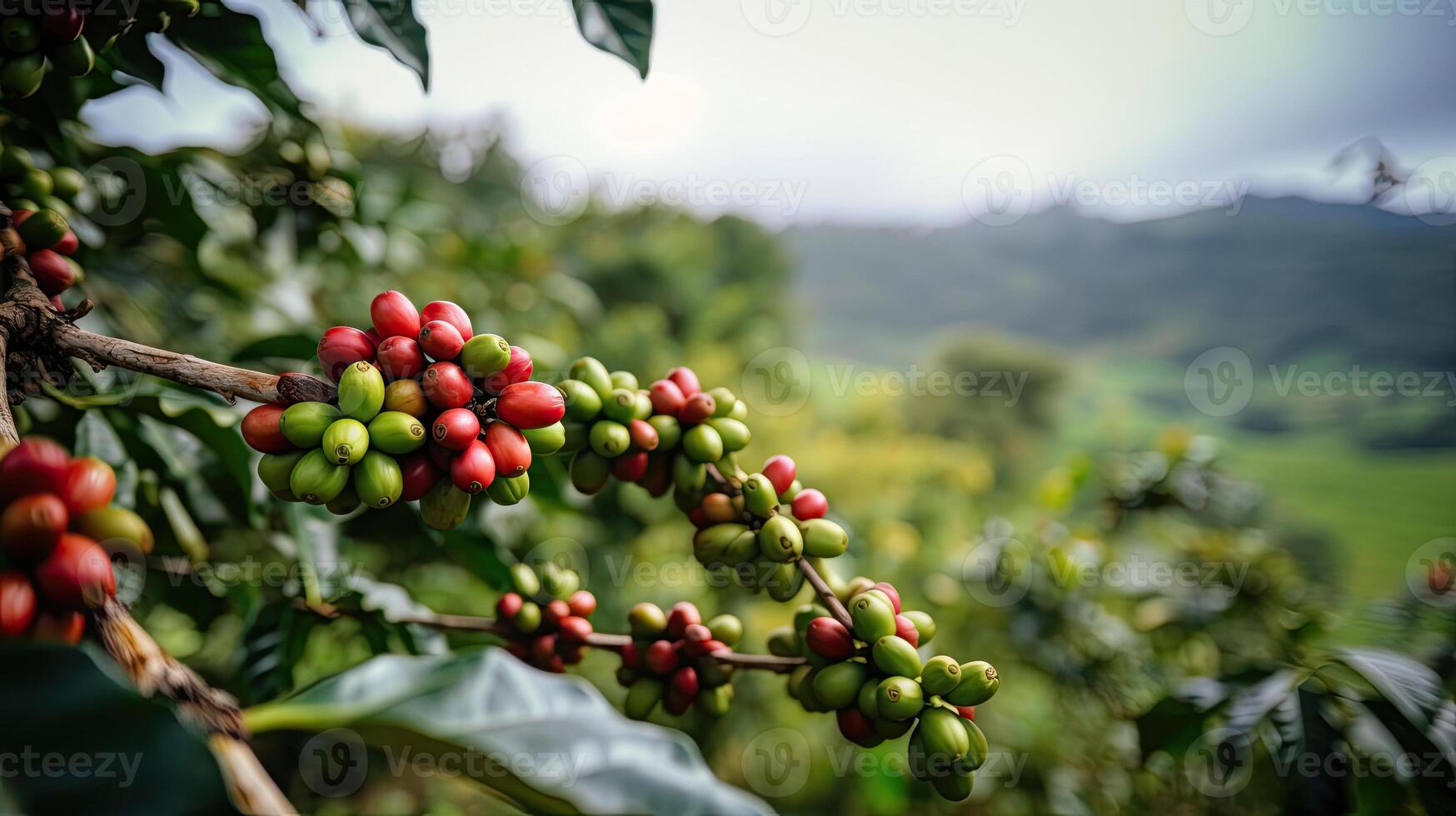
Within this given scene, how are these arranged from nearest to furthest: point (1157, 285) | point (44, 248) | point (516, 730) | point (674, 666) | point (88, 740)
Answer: point (88, 740) → point (516, 730) → point (44, 248) → point (674, 666) → point (1157, 285)

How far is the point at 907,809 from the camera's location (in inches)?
119

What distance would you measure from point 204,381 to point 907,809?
338 cm

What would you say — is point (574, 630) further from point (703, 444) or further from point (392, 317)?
point (392, 317)

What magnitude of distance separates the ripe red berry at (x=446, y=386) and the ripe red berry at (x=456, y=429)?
0.01m

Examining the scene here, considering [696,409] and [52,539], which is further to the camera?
[696,409]

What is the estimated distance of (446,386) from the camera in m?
0.53

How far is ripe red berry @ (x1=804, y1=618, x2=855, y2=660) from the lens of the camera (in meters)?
0.66

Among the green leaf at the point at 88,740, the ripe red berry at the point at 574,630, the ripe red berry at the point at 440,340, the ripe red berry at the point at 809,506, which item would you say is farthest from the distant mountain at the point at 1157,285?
the green leaf at the point at 88,740

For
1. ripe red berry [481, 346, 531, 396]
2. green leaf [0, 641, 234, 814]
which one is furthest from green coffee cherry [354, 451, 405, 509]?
green leaf [0, 641, 234, 814]

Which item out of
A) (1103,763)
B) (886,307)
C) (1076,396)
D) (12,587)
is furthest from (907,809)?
(886,307)

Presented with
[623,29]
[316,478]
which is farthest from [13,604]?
[623,29]

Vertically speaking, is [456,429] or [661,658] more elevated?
[456,429]

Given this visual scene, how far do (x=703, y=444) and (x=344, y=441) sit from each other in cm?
35

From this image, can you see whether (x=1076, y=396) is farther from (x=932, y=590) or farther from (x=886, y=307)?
(x=932, y=590)
